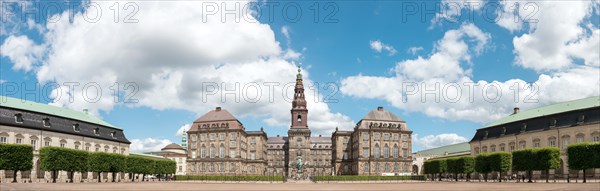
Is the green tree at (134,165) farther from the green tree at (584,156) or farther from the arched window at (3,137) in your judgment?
the green tree at (584,156)

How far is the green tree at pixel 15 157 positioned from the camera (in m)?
61.1

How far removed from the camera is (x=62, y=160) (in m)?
68.7

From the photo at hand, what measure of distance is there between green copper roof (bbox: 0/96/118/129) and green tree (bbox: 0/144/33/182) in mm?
12331

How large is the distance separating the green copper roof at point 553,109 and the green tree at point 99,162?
70.4 meters

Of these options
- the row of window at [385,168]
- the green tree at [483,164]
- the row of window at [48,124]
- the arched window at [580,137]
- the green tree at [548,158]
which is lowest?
the row of window at [385,168]

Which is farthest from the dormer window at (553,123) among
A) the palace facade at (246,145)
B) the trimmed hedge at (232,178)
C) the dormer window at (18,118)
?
the dormer window at (18,118)

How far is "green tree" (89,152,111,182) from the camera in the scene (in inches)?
2935

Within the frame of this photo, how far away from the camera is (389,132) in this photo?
11875cm

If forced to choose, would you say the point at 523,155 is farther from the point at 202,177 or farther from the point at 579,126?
the point at 202,177

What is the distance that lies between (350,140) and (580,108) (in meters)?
64.4

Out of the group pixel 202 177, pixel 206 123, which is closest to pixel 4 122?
pixel 202 177

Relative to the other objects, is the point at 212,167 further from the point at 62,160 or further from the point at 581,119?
the point at 581,119

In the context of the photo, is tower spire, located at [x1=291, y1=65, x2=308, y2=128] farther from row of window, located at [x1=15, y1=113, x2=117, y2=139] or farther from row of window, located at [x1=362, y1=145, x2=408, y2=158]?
row of window, located at [x1=15, y1=113, x2=117, y2=139]

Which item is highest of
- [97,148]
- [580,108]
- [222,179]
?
[580,108]
